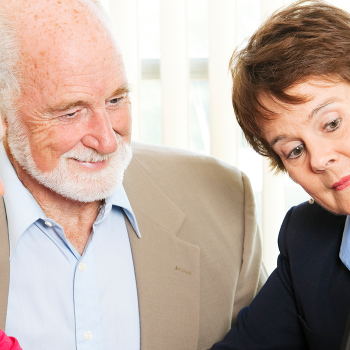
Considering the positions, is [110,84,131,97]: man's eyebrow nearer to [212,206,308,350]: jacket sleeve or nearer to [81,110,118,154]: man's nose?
[81,110,118,154]: man's nose

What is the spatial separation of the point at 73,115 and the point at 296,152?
1.88ft

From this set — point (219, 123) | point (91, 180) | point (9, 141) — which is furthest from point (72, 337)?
point (219, 123)

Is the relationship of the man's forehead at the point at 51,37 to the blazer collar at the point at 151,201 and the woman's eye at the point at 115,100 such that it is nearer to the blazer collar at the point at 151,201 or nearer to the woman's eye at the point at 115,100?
the woman's eye at the point at 115,100

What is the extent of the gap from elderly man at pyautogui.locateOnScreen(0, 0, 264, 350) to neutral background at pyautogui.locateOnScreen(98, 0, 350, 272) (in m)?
0.55

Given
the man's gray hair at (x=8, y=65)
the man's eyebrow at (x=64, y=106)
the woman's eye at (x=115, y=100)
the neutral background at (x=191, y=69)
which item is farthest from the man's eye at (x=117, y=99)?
the neutral background at (x=191, y=69)

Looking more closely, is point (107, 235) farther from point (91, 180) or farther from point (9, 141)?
point (9, 141)

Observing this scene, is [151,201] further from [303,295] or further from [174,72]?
[174,72]

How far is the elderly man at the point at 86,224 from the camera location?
4.15 ft

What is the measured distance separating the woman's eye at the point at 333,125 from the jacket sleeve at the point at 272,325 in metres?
0.49

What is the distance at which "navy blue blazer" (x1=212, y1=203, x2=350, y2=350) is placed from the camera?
1.30 metres

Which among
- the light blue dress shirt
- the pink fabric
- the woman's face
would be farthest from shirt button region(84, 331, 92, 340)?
the woman's face

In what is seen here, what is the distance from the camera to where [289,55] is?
115 centimetres

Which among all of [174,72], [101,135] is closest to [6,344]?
[101,135]

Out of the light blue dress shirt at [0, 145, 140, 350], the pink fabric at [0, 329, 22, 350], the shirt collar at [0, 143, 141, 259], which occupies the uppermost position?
the shirt collar at [0, 143, 141, 259]
